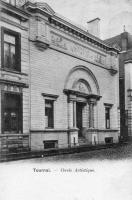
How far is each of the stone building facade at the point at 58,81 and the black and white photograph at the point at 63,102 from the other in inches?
2.0

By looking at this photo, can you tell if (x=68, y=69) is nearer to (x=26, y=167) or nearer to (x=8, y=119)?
→ (x=8, y=119)

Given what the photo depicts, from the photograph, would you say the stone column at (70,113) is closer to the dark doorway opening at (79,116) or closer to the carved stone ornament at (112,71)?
the dark doorway opening at (79,116)

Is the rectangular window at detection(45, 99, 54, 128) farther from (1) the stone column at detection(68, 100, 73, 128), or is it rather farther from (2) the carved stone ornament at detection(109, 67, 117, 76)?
(2) the carved stone ornament at detection(109, 67, 117, 76)

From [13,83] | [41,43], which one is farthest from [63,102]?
[13,83]

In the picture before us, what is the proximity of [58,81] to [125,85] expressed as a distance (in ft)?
32.7

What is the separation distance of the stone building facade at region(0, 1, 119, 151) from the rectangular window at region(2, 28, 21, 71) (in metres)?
0.08

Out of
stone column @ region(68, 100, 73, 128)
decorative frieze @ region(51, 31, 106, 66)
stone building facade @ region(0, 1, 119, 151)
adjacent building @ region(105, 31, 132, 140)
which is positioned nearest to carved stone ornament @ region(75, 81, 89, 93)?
stone building facade @ region(0, 1, 119, 151)

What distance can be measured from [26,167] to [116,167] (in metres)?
2.69

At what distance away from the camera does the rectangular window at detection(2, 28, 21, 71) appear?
1221 cm

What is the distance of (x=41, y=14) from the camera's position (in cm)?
1393

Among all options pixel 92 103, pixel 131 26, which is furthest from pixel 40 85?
pixel 131 26

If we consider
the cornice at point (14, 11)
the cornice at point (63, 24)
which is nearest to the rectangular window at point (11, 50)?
the cornice at point (14, 11)

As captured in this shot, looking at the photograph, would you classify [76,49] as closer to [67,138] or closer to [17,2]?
[17,2]

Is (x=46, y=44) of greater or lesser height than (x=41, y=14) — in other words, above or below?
below
